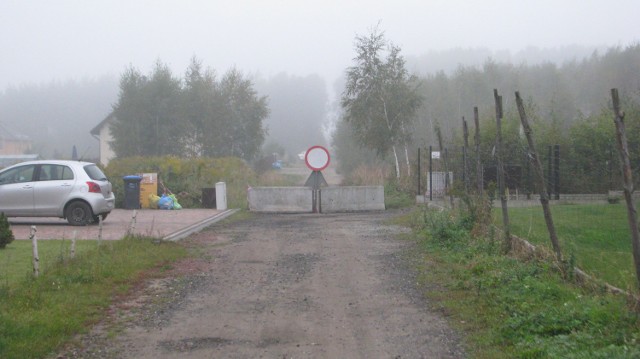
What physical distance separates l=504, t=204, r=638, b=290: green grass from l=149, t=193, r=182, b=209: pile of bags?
447 inches

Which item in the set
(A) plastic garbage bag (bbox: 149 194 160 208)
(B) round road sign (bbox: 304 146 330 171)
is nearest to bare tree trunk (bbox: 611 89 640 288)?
(B) round road sign (bbox: 304 146 330 171)

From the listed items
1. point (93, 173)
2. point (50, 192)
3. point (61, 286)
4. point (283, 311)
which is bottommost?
point (283, 311)

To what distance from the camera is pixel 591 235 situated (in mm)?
13477

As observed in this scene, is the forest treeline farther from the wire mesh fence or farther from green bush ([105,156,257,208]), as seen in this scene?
the wire mesh fence

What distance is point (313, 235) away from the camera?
1509 cm

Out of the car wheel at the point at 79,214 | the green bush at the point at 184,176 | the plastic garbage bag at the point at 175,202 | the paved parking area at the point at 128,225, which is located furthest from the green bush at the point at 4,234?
the green bush at the point at 184,176

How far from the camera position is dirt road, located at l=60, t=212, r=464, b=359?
6.27 m

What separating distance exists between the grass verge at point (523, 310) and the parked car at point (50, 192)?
901 centimetres

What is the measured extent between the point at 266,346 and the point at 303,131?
105723mm

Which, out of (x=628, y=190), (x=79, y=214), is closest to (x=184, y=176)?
(x=79, y=214)

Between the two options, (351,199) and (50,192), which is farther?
(351,199)

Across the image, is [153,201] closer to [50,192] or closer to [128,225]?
[128,225]

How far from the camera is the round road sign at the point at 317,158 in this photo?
23.0 m

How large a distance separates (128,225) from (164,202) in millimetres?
6535
